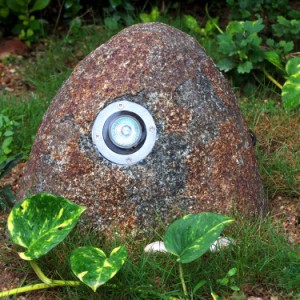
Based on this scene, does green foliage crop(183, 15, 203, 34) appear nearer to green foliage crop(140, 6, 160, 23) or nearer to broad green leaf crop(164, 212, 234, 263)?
green foliage crop(140, 6, 160, 23)

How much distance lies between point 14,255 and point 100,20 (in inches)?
96.7

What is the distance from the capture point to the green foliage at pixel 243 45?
172 inches

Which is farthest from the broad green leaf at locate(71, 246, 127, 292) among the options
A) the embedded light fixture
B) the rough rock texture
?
the embedded light fixture

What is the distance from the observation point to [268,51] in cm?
448

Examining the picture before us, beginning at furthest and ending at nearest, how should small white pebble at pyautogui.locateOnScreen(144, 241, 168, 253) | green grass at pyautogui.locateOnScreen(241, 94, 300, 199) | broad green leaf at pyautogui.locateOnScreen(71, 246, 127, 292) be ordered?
green grass at pyautogui.locateOnScreen(241, 94, 300, 199) → small white pebble at pyautogui.locateOnScreen(144, 241, 168, 253) → broad green leaf at pyautogui.locateOnScreen(71, 246, 127, 292)

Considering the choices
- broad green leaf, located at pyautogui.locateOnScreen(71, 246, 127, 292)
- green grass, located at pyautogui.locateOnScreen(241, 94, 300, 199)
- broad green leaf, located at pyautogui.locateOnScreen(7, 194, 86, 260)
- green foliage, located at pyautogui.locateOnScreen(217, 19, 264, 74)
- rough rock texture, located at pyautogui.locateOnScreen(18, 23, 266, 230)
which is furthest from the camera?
green foliage, located at pyautogui.locateOnScreen(217, 19, 264, 74)

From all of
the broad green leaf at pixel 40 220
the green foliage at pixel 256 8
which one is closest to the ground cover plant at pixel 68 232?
the broad green leaf at pixel 40 220

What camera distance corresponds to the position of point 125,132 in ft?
10.2

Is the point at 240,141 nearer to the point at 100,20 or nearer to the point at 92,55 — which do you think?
the point at 92,55

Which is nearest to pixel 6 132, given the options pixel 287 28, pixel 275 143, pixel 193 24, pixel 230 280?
pixel 275 143

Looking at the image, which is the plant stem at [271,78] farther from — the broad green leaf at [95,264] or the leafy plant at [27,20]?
the broad green leaf at [95,264]

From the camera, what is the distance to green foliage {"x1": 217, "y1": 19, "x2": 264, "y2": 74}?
4.38 metres

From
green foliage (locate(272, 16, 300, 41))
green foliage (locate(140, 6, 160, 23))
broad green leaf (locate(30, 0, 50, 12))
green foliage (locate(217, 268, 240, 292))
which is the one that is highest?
green foliage (locate(272, 16, 300, 41))

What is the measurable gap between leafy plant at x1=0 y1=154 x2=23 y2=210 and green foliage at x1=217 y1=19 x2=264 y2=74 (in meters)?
1.52
